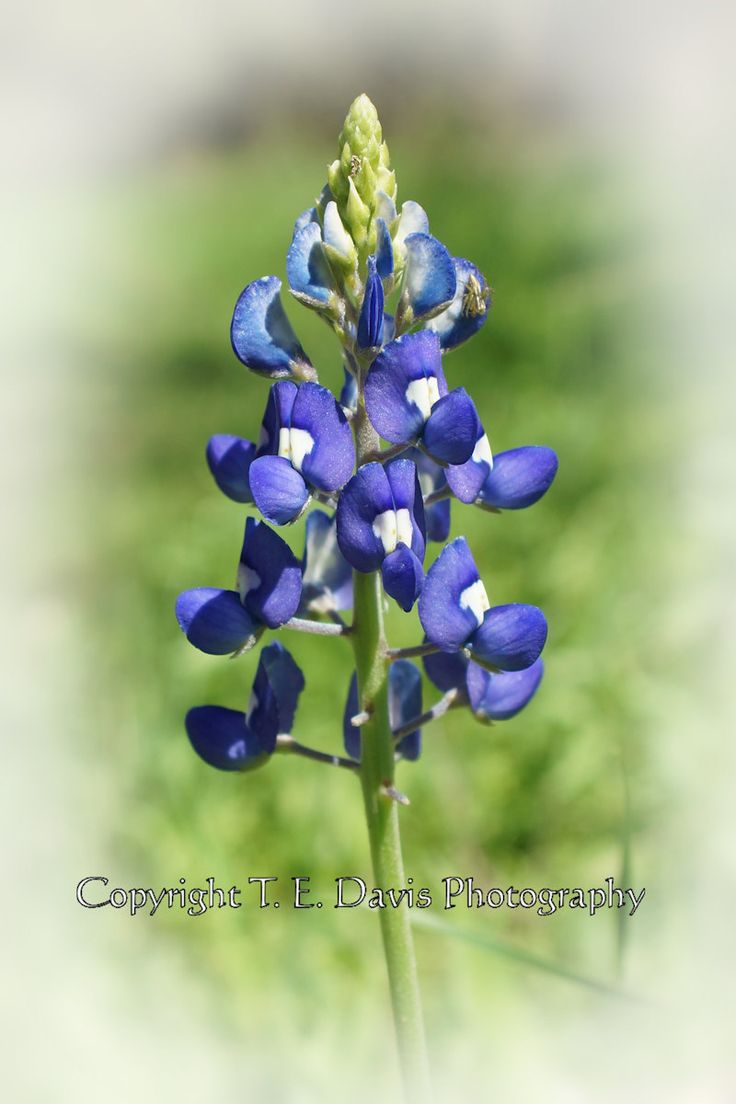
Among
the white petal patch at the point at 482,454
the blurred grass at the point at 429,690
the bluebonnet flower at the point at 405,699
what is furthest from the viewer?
the blurred grass at the point at 429,690

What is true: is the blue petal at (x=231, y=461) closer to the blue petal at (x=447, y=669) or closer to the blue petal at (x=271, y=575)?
the blue petal at (x=271, y=575)

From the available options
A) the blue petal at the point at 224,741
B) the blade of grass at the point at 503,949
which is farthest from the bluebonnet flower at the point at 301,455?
the blade of grass at the point at 503,949

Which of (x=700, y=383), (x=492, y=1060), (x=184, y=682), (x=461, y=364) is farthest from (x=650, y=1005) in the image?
(x=461, y=364)

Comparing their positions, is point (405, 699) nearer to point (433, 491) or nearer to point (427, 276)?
point (433, 491)

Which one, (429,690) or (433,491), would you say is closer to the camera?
(433,491)

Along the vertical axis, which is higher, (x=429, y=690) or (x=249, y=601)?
(x=429, y=690)

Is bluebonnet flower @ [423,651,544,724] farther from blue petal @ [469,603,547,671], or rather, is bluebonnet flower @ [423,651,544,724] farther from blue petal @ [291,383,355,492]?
blue petal @ [291,383,355,492]

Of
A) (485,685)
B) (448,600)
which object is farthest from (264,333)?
(485,685)

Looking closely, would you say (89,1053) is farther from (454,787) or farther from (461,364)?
(461,364)
